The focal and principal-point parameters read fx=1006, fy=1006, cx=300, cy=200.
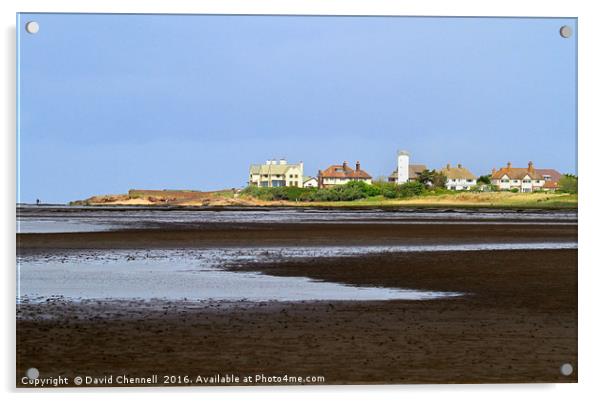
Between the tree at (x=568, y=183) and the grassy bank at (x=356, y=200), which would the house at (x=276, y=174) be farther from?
the tree at (x=568, y=183)

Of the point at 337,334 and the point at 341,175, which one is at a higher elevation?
the point at 341,175

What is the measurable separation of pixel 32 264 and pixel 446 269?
8.50m

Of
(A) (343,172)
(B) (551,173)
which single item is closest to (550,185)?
(B) (551,173)

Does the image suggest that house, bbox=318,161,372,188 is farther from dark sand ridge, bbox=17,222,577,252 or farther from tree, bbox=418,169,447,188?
dark sand ridge, bbox=17,222,577,252

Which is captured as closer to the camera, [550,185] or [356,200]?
[550,185]

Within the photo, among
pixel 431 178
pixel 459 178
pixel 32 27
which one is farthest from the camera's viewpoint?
pixel 459 178

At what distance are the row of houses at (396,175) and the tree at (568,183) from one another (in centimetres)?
14

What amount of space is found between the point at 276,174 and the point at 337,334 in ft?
10.9

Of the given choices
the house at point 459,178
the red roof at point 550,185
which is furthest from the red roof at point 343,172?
the red roof at point 550,185

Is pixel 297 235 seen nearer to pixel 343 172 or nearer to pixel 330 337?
pixel 343 172

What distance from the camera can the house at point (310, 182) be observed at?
642 inches

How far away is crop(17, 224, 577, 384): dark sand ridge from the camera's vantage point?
40.9 feet

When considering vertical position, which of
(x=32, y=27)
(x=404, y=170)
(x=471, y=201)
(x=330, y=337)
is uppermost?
(x=32, y=27)

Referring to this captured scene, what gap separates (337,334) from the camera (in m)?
13.7
